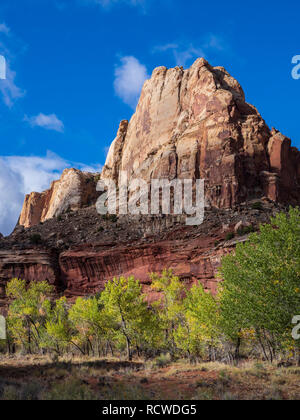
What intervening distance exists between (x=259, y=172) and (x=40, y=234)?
2202 inches

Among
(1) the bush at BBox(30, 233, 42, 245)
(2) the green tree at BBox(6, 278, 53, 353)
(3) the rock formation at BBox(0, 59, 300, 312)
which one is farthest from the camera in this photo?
(1) the bush at BBox(30, 233, 42, 245)

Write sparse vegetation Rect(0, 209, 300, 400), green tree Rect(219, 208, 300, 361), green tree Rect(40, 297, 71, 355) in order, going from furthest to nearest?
green tree Rect(40, 297, 71, 355)
green tree Rect(219, 208, 300, 361)
sparse vegetation Rect(0, 209, 300, 400)

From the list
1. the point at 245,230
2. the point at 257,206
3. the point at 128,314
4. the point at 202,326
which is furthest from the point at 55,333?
the point at 257,206

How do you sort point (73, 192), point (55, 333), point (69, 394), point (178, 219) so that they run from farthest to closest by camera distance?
point (73, 192) < point (178, 219) < point (55, 333) < point (69, 394)

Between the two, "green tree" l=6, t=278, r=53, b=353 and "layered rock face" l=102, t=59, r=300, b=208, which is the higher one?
"layered rock face" l=102, t=59, r=300, b=208

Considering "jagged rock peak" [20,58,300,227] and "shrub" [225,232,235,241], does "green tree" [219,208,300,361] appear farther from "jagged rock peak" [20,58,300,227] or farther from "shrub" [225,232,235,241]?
"jagged rock peak" [20,58,300,227]

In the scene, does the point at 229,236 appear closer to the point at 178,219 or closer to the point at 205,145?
the point at 178,219

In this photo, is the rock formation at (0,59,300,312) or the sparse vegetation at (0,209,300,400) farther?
the rock formation at (0,59,300,312)

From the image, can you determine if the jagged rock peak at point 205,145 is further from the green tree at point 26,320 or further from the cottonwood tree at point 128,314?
the green tree at point 26,320

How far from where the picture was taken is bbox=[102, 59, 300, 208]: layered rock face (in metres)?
63.9

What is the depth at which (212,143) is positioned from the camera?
223ft

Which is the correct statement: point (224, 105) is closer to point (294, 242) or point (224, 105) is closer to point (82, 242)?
point (82, 242)

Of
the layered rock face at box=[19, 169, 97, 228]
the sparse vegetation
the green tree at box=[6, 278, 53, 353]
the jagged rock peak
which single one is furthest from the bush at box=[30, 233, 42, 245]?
the sparse vegetation

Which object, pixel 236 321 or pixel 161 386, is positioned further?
pixel 236 321
